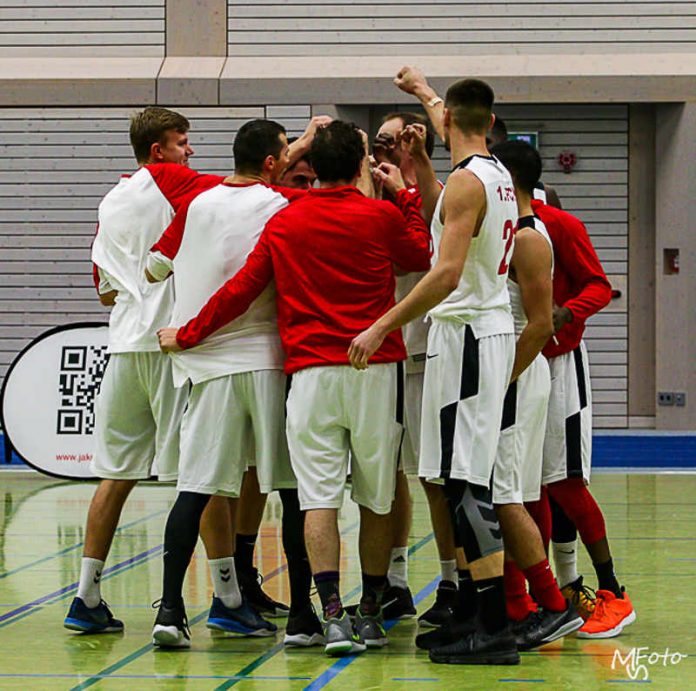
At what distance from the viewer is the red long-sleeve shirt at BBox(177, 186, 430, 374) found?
5.17 m

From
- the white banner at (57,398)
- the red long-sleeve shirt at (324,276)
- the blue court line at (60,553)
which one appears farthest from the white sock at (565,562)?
the white banner at (57,398)

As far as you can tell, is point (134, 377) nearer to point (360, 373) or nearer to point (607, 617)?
point (360, 373)

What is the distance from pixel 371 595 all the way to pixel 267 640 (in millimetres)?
464

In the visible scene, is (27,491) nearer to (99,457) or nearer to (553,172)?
(99,457)

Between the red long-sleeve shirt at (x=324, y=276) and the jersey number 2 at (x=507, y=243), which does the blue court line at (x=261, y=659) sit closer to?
the red long-sleeve shirt at (x=324, y=276)

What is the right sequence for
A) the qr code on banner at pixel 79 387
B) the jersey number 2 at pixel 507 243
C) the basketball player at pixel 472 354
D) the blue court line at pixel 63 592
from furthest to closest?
the qr code on banner at pixel 79 387 → the blue court line at pixel 63 592 → the jersey number 2 at pixel 507 243 → the basketball player at pixel 472 354

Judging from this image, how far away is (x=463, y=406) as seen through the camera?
493cm

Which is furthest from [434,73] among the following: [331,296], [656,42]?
[331,296]

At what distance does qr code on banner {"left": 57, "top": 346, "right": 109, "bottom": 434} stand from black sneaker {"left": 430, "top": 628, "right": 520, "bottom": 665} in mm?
6364

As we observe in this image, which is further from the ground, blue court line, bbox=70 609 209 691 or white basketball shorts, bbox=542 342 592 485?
white basketball shorts, bbox=542 342 592 485

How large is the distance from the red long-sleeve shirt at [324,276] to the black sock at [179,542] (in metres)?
0.60

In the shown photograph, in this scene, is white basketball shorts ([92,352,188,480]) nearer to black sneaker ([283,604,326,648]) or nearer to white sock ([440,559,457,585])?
black sneaker ([283,604,326,648])

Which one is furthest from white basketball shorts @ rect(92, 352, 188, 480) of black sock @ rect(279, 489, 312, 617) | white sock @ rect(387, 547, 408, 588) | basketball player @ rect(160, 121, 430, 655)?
white sock @ rect(387, 547, 408, 588)

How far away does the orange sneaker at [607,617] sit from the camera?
5.42 metres
